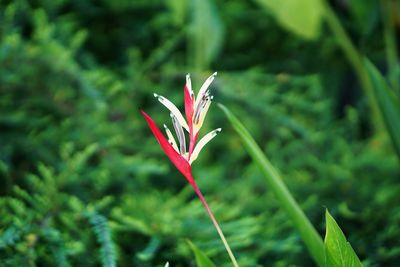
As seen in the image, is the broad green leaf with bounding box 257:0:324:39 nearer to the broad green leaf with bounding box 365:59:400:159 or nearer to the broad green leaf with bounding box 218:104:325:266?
the broad green leaf with bounding box 365:59:400:159

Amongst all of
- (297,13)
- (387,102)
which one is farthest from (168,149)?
(297,13)

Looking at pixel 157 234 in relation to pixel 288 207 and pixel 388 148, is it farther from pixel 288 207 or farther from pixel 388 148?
pixel 388 148

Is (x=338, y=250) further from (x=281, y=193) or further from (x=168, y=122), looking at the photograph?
(x=168, y=122)

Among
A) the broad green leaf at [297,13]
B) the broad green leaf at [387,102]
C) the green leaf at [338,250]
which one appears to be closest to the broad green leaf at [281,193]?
the green leaf at [338,250]

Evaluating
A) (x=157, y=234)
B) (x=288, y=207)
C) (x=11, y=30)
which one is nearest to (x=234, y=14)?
(x=11, y=30)

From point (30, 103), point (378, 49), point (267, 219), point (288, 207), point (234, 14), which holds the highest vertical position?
point (234, 14)

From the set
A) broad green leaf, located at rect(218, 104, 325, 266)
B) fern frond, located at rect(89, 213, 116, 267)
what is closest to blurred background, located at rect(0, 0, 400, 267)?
fern frond, located at rect(89, 213, 116, 267)
